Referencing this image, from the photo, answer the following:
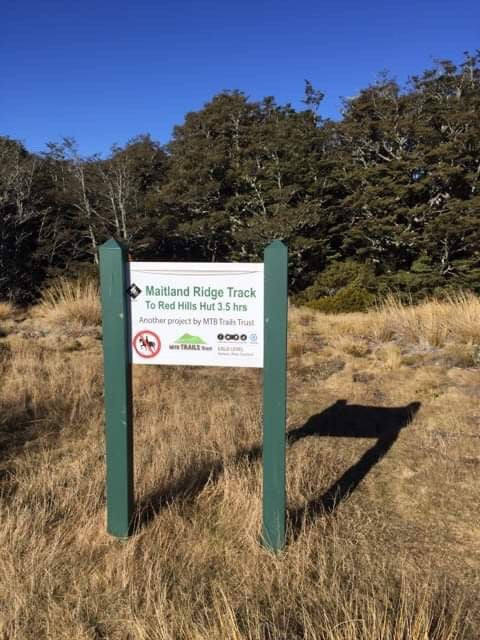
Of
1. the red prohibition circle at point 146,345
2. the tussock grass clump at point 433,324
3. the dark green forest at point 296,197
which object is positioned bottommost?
the tussock grass clump at point 433,324

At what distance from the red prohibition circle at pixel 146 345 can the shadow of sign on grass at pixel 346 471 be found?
95 cm

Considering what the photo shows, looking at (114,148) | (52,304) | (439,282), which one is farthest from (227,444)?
(114,148)

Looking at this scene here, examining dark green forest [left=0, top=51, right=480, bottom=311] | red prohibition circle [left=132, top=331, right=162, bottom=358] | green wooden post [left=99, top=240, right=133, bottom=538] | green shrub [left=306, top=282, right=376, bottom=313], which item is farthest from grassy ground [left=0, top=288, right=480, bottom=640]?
dark green forest [left=0, top=51, right=480, bottom=311]

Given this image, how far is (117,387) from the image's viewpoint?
2.85m

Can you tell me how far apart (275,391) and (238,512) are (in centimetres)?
89

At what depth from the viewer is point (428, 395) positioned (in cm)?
594

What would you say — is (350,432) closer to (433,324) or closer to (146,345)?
(146,345)

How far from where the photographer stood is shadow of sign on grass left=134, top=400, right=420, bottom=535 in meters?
3.26

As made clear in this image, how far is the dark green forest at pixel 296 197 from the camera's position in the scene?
19.0 m

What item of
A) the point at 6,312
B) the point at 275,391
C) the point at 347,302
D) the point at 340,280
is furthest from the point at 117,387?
the point at 340,280

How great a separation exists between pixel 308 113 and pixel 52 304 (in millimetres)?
16794

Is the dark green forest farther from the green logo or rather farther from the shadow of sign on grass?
the green logo

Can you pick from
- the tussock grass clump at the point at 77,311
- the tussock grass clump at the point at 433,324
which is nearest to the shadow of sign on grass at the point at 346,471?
the tussock grass clump at the point at 433,324

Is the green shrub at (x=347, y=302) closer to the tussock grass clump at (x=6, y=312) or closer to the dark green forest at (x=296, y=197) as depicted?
the dark green forest at (x=296, y=197)
